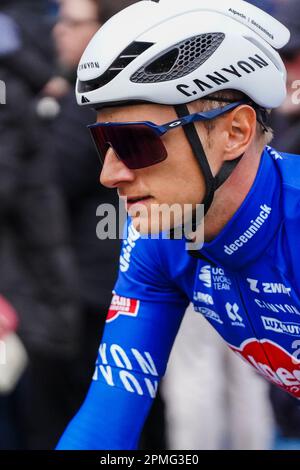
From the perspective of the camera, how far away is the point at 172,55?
135 inches

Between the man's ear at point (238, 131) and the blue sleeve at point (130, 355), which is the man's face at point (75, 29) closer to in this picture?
the blue sleeve at point (130, 355)

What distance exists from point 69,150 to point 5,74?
52 centimetres

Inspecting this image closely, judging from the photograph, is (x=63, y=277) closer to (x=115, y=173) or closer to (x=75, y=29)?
(x=75, y=29)

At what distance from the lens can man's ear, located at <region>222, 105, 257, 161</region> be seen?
3582mm

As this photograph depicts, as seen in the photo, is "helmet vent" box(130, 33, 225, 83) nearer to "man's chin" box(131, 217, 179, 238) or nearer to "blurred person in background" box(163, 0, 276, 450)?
"man's chin" box(131, 217, 179, 238)

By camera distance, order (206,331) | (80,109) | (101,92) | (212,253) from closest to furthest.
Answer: (101,92) → (212,253) → (80,109) → (206,331)

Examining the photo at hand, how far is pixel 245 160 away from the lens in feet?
12.0

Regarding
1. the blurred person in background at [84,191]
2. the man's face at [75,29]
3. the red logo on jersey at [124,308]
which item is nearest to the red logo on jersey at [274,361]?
the red logo on jersey at [124,308]

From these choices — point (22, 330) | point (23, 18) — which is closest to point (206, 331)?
point (22, 330)

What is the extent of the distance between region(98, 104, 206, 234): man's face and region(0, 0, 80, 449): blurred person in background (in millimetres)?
2121

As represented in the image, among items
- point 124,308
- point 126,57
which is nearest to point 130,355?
point 124,308

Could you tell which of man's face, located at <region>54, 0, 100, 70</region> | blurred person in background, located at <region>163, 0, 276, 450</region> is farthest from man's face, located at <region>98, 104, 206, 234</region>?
blurred person in background, located at <region>163, 0, 276, 450</region>

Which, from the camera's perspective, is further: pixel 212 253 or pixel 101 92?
pixel 212 253
